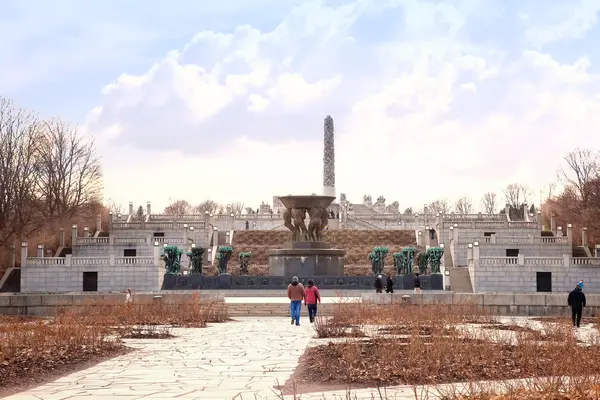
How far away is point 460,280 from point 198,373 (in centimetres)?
3539

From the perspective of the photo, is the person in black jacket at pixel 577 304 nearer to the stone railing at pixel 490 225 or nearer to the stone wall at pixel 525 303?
the stone wall at pixel 525 303

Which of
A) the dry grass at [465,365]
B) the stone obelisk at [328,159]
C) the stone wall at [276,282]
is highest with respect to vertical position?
the stone obelisk at [328,159]

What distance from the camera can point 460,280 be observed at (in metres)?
48.5

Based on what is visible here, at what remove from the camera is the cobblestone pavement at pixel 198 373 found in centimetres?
1231

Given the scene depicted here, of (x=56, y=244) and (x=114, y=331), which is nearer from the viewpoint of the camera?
(x=114, y=331)

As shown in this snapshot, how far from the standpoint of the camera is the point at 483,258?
4722 centimetres

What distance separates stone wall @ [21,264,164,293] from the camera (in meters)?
47.8

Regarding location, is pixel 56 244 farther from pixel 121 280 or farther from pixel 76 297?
pixel 76 297

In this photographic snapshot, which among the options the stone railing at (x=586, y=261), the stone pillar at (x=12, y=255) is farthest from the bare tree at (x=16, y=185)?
the stone railing at (x=586, y=261)

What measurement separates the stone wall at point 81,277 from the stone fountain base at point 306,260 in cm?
711

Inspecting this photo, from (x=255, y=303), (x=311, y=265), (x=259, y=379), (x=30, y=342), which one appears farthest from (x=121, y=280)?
(x=259, y=379)

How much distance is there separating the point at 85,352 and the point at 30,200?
138 ft

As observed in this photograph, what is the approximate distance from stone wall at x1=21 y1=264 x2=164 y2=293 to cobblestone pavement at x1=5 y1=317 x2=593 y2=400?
25929 millimetres

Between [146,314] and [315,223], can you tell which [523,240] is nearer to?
[315,223]
